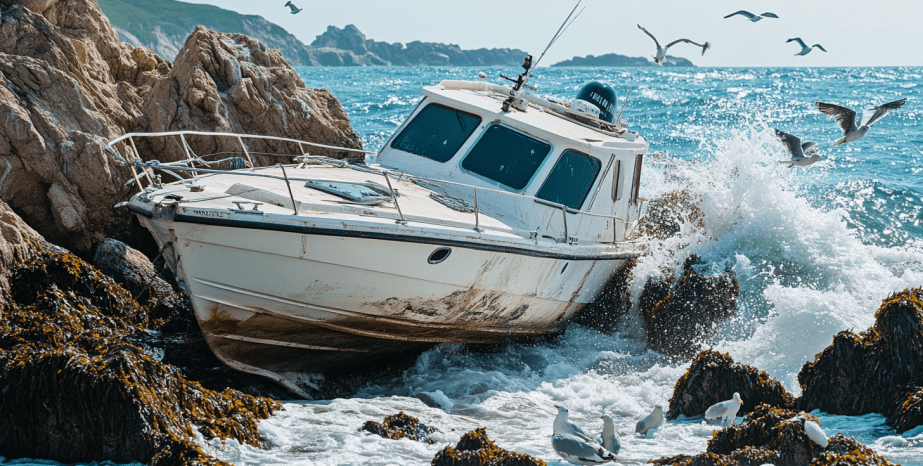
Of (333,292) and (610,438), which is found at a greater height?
(333,292)

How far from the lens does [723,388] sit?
284 inches

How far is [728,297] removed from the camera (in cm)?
991

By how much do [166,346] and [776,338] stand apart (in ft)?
20.2

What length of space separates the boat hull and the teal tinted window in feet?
3.40

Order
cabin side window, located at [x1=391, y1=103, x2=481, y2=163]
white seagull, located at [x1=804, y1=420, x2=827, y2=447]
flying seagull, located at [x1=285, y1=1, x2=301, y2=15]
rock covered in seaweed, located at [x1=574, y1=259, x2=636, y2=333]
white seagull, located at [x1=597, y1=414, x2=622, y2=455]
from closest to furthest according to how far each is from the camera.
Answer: white seagull, located at [x1=804, y1=420, x2=827, y2=447], white seagull, located at [x1=597, y1=414, x2=622, y2=455], cabin side window, located at [x1=391, y1=103, x2=481, y2=163], rock covered in seaweed, located at [x1=574, y1=259, x2=636, y2=333], flying seagull, located at [x1=285, y1=1, x2=301, y2=15]

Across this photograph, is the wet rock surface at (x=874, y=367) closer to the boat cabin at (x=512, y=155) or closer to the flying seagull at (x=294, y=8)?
the boat cabin at (x=512, y=155)

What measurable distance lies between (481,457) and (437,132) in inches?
180

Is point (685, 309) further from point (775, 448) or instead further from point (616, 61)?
point (616, 61)

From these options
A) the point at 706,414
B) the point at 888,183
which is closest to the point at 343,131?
the point at 706,414

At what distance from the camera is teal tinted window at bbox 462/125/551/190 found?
863 centimetres

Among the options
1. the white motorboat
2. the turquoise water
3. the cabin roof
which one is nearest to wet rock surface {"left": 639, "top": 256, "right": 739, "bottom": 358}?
the turquoise water

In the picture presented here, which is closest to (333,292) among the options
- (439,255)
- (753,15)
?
(439,255)

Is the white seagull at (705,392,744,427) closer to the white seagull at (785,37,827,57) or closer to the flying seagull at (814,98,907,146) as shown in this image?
the flying seagull at (814,98,907,146)

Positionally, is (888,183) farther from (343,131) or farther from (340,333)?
(340,333)
